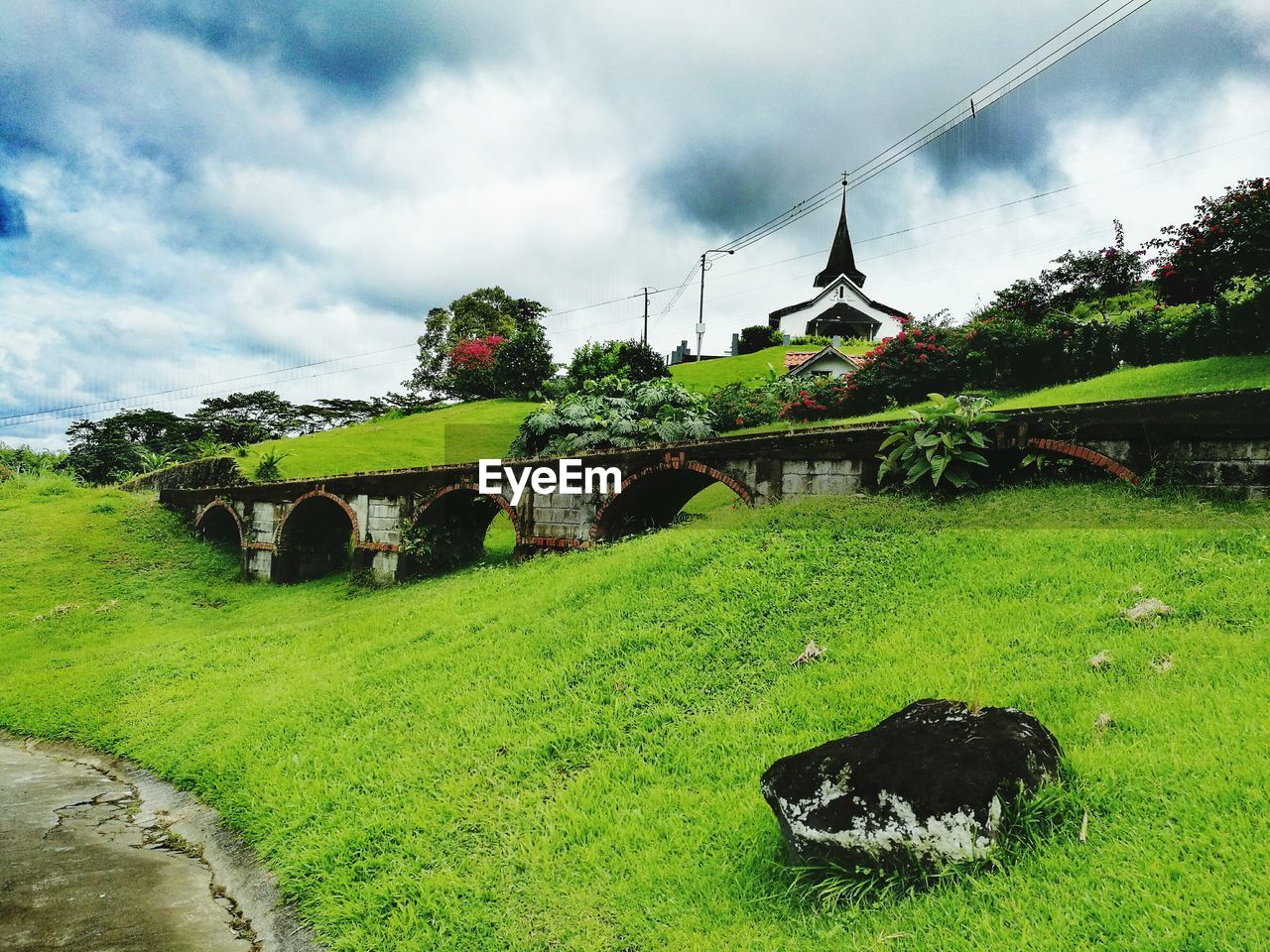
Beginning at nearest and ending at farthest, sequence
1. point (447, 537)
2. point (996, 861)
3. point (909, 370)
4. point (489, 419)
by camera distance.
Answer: point (996, 861)
point (447, 537)
point (909, 370)
point (489, 419)

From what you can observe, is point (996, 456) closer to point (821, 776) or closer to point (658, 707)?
point (658, 707)

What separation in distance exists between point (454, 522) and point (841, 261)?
176ft

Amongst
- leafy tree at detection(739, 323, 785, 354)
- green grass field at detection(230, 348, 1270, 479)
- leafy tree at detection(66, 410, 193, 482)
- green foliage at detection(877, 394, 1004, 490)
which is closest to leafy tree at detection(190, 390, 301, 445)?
leafy tree at detection(66, 410, 193, 482)

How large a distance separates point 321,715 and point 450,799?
2817 millimetres

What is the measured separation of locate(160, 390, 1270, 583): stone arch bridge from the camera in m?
7.10

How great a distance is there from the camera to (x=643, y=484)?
12.0 metres

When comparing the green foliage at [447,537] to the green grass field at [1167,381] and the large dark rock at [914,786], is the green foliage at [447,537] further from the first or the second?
the large dark rock at [914,786]

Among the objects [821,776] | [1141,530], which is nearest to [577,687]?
[821,776]

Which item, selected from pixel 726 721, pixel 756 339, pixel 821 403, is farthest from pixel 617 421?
pixel 756 339

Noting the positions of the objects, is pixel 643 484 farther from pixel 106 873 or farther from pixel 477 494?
pixel 106 873

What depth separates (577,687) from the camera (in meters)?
6.53

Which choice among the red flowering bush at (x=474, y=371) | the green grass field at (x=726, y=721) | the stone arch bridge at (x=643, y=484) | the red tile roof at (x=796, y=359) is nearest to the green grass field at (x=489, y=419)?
the red tile roof at (x=796, y=359)

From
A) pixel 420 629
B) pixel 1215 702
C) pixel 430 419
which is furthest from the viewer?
pixel 430 419

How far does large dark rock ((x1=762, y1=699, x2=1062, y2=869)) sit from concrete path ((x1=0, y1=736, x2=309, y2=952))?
3343 mm
